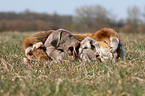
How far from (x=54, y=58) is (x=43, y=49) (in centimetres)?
30

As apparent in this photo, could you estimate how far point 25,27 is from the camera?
110 feet

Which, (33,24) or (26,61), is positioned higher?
(33,24)

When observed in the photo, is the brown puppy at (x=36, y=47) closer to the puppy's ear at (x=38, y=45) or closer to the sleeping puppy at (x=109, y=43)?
the puppy's ear at (x=38, y=45)

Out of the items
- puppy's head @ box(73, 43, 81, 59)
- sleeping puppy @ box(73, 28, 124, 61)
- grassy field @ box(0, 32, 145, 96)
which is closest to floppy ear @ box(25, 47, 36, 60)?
grassy field @ box(0, 32, 145, 96)

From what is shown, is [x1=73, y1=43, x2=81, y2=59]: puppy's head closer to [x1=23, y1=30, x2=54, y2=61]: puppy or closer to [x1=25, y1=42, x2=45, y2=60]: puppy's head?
[x1=23, y1=30, x2=54, y2=61]: puppy

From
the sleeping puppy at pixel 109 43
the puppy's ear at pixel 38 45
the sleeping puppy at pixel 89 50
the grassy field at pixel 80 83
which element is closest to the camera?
the grassy field at pixel 80 83

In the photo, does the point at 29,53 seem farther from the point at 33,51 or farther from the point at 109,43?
the point at 109,43

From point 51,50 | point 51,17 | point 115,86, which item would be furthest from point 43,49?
point 51,17

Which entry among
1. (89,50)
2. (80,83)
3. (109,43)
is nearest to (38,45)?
(89,50)

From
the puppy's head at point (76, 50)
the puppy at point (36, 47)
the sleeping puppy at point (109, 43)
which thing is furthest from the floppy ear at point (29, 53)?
the sleeping puppy at point (109, 43)

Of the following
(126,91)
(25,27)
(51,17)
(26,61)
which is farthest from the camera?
(51,17)

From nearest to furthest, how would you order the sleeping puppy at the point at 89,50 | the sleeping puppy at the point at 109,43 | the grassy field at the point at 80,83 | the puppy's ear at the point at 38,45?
the grassy field at the point at 80,83
the sleeping puppy at the point at 109,43
the sleeping puppy at the point at 89,50
the puppy's ear at the point at 38,45

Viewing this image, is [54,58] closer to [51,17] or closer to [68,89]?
[68,89]

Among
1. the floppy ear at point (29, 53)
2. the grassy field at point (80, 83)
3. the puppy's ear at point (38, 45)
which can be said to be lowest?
the grassy field at point (80, 83)
